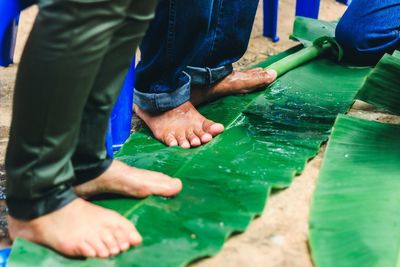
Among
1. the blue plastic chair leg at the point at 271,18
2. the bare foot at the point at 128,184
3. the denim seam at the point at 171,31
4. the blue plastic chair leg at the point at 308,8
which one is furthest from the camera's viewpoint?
the blue plastic chair leg at the point at 271,18

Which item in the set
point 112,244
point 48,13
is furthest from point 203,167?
point 48,13

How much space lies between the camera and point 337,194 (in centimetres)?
157

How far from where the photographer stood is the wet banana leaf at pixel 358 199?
1337 mm

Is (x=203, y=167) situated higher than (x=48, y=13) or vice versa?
(x=48, y=13)

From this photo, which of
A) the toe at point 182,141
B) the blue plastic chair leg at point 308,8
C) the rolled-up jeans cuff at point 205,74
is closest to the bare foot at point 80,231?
the toe at point 182,141

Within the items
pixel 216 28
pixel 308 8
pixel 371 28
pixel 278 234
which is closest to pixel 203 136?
pixel 216 28

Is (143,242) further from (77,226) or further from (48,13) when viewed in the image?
(48,13)

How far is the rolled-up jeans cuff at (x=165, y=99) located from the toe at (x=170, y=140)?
11 centimetres

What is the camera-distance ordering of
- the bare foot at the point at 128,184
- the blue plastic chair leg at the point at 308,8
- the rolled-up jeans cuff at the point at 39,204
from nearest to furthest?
the rolled-up jeans cuff at the point at 39,204 < the bare foot at the point at 128,184 < the blue plastic chair leg at the point at 308,8

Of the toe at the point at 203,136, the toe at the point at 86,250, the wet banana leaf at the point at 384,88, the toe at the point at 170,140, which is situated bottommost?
the toe at the point at 170,140

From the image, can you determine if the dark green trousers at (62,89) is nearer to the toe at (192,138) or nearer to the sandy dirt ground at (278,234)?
the sandy dirt ground at (278,234)

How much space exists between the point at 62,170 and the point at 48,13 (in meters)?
0.36

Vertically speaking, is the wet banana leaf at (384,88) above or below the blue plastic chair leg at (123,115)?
above

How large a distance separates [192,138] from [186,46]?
32cm
